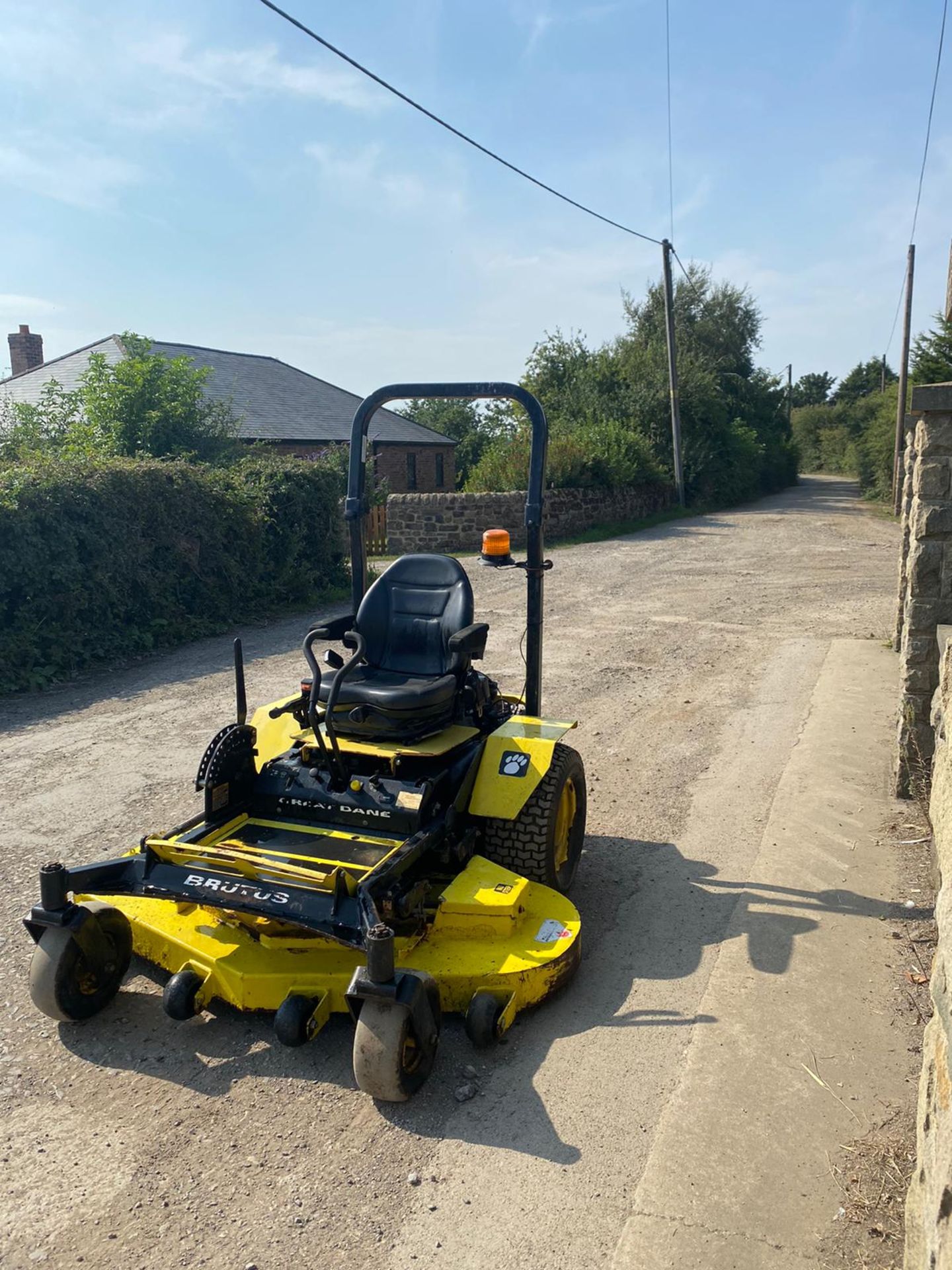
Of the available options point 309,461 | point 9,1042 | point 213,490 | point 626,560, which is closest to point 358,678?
point 9,1042

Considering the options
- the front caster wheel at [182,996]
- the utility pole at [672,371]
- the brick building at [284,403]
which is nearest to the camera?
the front caster wheel at [182,996]

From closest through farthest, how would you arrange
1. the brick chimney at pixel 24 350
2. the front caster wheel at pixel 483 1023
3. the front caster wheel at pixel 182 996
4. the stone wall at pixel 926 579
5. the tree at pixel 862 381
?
the front caster wheel at pixel 483 1023 → the front caster wheel at pixel 182 996 → the stone wall at pixel 926 579 → the brick chimney at pixel 24 350 → the tree at pixel 862 381

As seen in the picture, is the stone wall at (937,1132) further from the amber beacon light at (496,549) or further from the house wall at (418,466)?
the house wall at (418,466)

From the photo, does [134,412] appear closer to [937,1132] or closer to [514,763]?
[514,763]

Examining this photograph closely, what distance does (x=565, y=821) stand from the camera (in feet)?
15.7

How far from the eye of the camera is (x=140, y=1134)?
10.2 feet

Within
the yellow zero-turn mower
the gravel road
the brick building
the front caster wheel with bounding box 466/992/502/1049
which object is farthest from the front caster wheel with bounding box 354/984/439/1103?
the brick building

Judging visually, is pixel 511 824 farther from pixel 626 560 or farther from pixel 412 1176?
pixel 626 560

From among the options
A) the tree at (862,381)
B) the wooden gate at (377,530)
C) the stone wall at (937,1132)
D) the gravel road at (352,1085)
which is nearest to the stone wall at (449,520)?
the wooden gate at (377,530)

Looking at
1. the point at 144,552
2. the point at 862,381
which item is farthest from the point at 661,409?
the point at 862,381

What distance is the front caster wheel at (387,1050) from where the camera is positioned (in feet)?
10.1

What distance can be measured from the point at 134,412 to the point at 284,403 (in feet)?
44.4

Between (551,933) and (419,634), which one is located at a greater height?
(419,634)

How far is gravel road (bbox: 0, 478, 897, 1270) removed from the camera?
8.92ft
